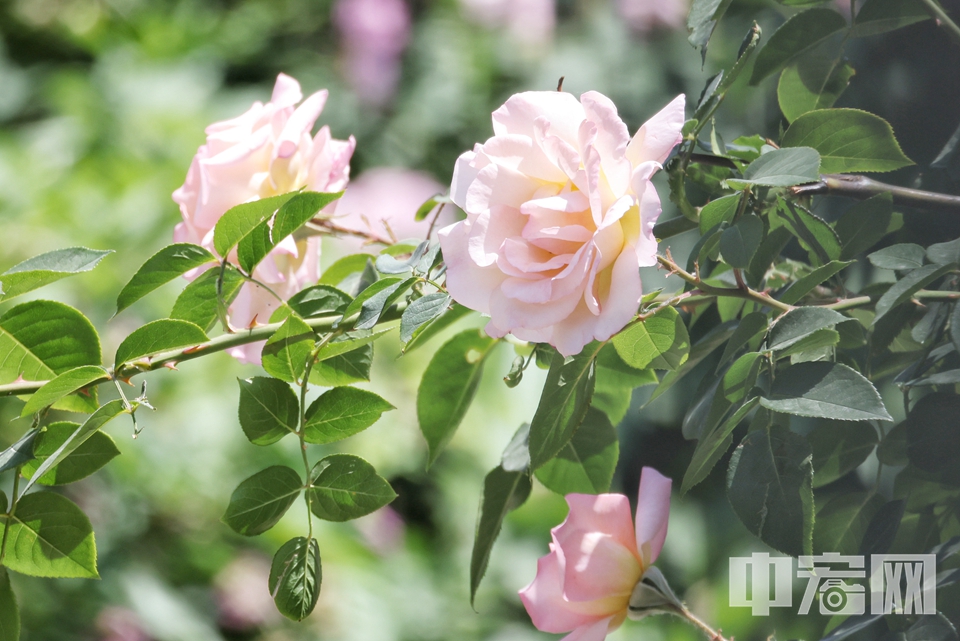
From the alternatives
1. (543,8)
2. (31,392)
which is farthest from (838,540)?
(543,8)

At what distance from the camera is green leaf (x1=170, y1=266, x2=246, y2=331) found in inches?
9.9

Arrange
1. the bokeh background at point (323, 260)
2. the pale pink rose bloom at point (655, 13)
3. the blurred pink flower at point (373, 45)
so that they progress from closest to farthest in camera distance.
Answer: the bokeh background at point (323, 260) < the pale pink rose bloom at point (655, 13) < the blurred pink flower at point (373, 45)

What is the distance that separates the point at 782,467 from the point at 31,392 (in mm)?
218

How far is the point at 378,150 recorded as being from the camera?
1.66m

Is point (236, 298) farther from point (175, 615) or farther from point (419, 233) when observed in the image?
point (419, 233)

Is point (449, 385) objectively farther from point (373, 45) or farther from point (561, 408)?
point (373, 45)

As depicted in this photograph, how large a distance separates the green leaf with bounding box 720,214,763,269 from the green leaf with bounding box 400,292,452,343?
0.25 ft

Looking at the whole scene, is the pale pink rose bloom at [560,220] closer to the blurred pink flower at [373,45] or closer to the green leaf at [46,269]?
the green leaf at [46,269]

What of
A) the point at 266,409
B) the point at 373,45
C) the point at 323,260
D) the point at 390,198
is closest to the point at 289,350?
the point at 266,409

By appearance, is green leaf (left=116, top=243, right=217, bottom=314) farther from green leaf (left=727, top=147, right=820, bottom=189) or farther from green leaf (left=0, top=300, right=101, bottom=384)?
green leaf (left=727, top=147, right=820, bottom=189)

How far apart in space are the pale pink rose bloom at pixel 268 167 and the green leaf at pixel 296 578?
9 centimetres

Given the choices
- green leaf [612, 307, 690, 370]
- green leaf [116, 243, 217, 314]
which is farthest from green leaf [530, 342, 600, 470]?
green leaf [116, 243, 217, 314]

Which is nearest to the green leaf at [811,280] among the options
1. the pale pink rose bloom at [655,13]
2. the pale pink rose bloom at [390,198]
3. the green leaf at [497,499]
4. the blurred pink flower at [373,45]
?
the green leaf at [497,499]

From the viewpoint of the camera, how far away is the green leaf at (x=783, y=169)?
19 centimetres
